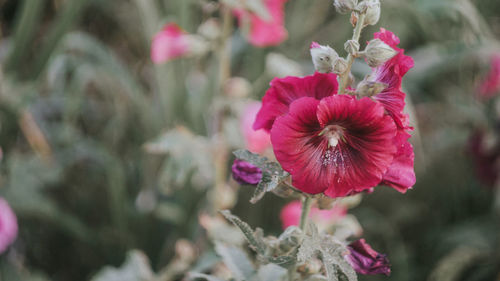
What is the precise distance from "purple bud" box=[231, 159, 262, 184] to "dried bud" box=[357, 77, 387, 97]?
124mm

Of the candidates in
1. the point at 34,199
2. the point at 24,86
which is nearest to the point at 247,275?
the point at 34,199

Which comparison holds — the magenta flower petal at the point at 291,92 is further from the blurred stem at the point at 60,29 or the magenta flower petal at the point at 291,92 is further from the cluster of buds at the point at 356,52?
the blurred stem at the point at 60,29

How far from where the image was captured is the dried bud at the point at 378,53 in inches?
16.0

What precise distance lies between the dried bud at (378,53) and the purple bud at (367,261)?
17cm

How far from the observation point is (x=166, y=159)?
3.85ft


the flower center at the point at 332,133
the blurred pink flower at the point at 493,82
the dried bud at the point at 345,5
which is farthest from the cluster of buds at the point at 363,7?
the blurred pink flower at the point at 493,82

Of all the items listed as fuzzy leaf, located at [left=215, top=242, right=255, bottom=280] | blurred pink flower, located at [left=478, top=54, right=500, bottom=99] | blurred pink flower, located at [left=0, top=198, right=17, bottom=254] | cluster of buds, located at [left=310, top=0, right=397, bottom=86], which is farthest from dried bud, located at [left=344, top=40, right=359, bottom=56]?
blurred pink flower, located at [left=478, top=54, right=500, bottom=99]

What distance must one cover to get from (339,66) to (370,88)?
0.04m

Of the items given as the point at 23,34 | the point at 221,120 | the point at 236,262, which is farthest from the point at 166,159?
the point at 236,262

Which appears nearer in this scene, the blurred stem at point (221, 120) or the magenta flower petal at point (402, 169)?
the magenta flower petal at point (402, 169)

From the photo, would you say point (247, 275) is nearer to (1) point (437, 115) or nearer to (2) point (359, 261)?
(2) point (359, 261)

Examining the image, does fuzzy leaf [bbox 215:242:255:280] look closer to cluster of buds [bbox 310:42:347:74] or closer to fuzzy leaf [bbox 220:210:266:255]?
fuzzy leaf [bbox 220:210:266:255]

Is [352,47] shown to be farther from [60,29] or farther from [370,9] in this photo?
[60,29]

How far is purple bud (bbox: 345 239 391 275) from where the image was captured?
438mm
